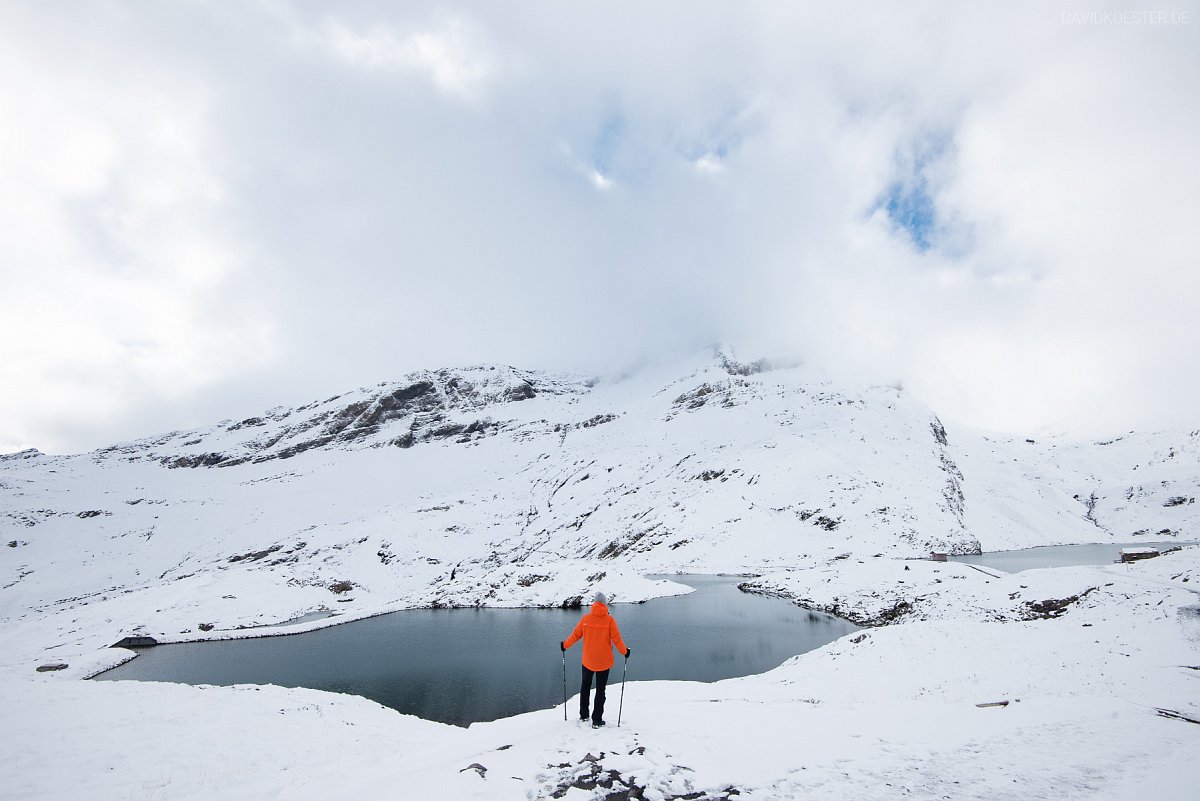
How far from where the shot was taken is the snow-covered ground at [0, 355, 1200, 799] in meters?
8.26

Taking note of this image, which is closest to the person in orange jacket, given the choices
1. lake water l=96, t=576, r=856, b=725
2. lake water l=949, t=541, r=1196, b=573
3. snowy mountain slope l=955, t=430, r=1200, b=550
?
lake water l=96, t=576, r=856, b=725

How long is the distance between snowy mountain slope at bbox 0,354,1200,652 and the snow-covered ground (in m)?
0.50

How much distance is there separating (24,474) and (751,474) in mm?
150417

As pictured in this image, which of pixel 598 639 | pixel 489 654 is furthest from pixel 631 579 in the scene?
pixel 598 639

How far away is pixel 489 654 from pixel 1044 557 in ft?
190

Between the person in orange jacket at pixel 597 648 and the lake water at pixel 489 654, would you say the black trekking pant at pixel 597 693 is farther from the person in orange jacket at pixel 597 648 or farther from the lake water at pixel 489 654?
the lake water at pixel 489 654

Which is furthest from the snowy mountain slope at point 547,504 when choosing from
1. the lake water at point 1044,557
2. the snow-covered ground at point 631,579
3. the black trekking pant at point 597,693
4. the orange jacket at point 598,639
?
the orange jacket at point 598,639

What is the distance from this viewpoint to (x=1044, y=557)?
179 ft

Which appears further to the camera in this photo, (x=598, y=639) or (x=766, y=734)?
(x=598, y=639)

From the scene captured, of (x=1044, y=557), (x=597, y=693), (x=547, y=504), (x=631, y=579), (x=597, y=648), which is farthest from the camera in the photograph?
(x=547, y=504)

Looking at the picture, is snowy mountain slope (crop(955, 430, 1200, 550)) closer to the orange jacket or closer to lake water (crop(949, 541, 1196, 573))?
lake water (crop(949, 541, 1196, 573))

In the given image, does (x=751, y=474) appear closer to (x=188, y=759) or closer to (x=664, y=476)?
(x=664, y=476)

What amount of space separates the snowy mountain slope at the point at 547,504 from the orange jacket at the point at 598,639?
110 feet

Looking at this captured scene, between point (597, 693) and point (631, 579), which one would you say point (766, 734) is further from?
point (631, 579)
